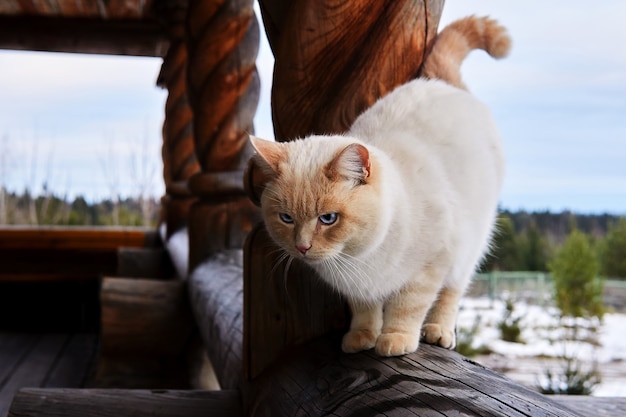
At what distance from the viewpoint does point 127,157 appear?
646 centimetres

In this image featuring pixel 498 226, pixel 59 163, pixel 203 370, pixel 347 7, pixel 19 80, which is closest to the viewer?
pixel 347 7

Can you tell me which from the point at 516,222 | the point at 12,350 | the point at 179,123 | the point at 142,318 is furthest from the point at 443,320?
the point at 516,222

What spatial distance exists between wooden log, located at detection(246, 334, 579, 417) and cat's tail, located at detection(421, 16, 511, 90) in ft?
1.66

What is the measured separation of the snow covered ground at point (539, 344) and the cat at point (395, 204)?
6.14 meters

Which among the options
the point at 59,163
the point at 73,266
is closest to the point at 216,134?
the point at 73,266

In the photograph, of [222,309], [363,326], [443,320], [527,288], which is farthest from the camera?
[527,288]

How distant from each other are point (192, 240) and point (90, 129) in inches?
183

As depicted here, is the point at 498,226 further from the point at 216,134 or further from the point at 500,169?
the point at 216,134

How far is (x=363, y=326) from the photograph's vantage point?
3.47 ft

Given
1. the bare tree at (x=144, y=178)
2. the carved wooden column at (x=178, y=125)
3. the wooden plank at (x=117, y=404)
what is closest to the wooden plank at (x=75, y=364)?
the carved wooden column at (x=178, y=125)

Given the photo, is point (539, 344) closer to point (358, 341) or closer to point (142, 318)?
point (142, 318)

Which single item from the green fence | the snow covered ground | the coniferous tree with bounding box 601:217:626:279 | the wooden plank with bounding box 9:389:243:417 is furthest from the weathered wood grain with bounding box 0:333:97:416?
the coniferous tree with bounding box 601:217:626:279

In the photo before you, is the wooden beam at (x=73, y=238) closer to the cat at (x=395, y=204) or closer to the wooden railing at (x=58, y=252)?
the wooden railing at (x=58, y=252)

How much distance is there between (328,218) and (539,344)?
A: 815 centimetres
